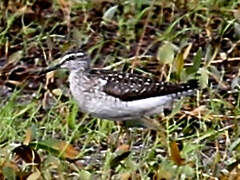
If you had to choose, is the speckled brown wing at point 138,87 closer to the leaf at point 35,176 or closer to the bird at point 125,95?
the bird at point 125,95

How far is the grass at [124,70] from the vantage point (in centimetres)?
638

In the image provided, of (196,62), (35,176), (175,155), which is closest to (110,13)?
(196,62)

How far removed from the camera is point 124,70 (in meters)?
8.62

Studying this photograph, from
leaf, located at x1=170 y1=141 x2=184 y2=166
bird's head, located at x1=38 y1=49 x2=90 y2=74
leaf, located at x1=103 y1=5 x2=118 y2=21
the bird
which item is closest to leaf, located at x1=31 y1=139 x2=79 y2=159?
leaf, located at x1=170 y1=141 x2=184 y2=166

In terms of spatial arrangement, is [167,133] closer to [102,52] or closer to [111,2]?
[102,52]

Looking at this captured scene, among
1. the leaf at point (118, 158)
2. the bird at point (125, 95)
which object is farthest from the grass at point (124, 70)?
the bird at point (125, 95)

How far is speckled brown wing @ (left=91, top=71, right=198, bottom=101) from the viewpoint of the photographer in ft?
23.9

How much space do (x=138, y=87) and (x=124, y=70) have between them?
1287 mm

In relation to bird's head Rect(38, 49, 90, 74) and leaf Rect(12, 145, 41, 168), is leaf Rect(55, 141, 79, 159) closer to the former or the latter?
leaf Rect(12, 145, 41, 168)

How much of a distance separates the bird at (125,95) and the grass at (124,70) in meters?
0.12

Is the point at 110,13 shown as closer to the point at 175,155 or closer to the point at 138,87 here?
the point at 138,87

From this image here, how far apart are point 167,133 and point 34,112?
113 cm

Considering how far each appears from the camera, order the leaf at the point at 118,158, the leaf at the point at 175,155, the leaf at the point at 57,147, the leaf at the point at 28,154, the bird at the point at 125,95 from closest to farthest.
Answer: the leaf at the point at 118,158
the leaf at the point at 175,155
the leaf at the point at 28,154
the leaf at the point at 57,147
the bird at the point at 125,95

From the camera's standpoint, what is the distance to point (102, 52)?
30.2 ft
